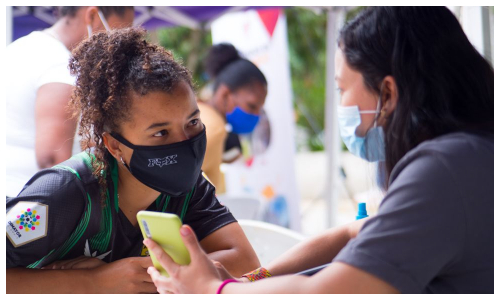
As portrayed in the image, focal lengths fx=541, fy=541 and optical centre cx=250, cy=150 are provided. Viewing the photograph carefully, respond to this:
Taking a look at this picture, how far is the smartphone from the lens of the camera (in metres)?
1.05

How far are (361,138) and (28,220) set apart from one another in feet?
2.74

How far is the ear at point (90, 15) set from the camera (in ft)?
7.59

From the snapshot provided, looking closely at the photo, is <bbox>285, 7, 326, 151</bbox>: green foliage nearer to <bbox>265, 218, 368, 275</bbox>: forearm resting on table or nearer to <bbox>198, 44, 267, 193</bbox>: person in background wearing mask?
<bbox>198, 44, 267, 193</bbox>: person in background wearing mask

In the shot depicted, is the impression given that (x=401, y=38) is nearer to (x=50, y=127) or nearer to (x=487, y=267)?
(x=487, y=267)

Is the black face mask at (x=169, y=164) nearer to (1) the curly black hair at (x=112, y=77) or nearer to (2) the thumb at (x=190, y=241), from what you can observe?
(1) the curly black hair at (x=112, y=77)

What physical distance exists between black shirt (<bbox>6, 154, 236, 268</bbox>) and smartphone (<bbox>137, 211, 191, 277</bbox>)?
13.9 inches

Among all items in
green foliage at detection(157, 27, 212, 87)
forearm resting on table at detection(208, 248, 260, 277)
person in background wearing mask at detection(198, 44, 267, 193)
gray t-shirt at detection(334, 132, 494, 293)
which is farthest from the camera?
green foliage at detection(157, 27, 212, 87)

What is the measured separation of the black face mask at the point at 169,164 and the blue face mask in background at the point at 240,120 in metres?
1.94

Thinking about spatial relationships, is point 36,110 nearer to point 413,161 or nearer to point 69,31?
point 69,31

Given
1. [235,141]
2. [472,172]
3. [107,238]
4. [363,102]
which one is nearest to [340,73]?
[363,102]

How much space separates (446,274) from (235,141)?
308cm

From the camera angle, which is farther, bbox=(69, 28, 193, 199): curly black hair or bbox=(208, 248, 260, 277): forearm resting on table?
bbox=(208, 248, 260, 277): forearm resting on table

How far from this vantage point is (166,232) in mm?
1085

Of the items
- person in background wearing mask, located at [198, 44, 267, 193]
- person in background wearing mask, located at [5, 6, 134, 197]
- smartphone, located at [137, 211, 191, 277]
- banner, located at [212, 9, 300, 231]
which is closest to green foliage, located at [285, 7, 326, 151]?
banner, located at [212, 9, 300, 231]
